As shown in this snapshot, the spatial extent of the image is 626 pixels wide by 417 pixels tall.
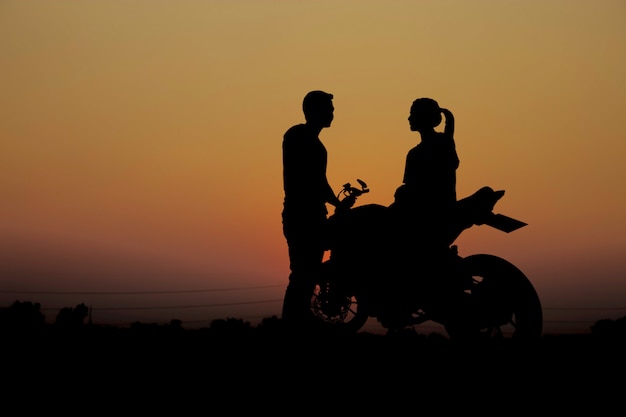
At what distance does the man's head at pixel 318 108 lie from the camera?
34.4 feet

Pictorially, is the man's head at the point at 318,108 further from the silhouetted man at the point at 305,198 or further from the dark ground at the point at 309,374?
the dark ground at the point at 309,374

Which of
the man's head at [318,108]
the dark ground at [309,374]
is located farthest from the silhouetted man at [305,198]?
the dark ground at [309,374]

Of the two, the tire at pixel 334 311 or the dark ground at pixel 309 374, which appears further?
the tire at pixel 334 311

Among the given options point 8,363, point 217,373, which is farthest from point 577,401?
point 8,363

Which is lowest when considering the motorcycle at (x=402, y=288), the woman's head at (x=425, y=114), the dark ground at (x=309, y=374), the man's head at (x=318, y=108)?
the dark ground at (x=309, y=374)

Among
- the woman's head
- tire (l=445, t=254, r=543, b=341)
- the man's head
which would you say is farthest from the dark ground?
the man's head

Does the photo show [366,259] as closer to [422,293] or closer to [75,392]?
[422,293]

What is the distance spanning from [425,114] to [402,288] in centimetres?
214

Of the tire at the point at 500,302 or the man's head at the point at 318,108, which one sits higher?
the man's head at the point at 318,108

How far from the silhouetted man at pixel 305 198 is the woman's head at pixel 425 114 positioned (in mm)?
1204

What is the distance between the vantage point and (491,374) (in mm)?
8172

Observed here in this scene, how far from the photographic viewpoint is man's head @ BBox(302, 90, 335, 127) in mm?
10481

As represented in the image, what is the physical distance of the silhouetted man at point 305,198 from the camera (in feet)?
34.6

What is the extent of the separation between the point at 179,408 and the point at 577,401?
124 inches
